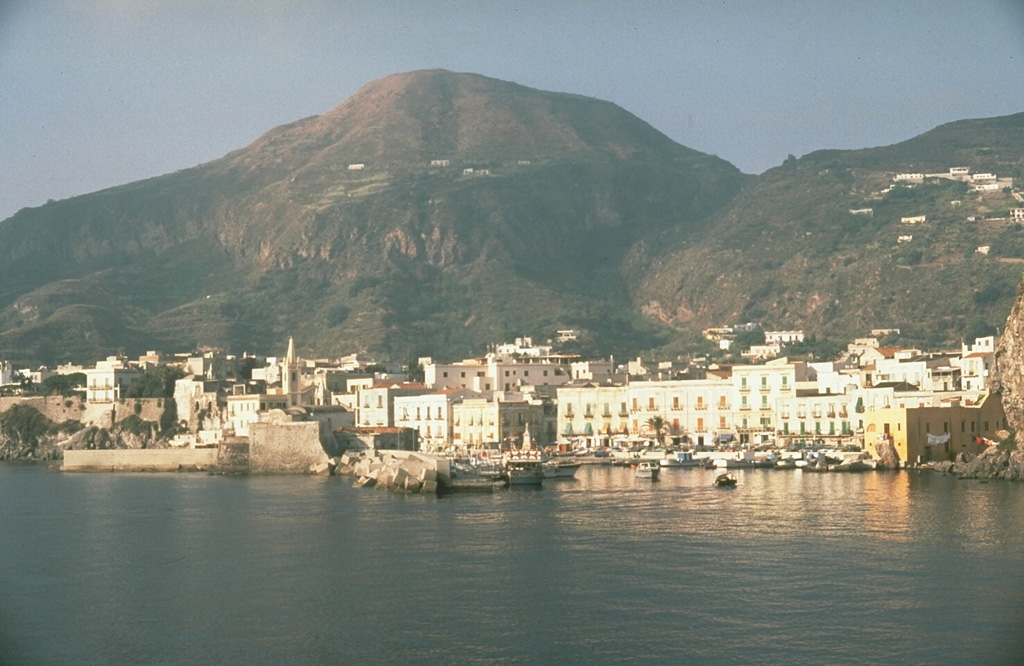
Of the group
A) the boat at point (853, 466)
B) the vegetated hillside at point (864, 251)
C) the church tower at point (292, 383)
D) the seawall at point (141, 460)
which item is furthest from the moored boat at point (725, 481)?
the vegetated hillside at point (864, 251)

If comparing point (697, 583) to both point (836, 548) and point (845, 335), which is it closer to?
point (836, 548)

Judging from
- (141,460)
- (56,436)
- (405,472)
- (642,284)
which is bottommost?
(405,472)

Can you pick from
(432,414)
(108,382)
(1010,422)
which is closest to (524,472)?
(1010,422)

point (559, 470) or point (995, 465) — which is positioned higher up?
point (995, 465)

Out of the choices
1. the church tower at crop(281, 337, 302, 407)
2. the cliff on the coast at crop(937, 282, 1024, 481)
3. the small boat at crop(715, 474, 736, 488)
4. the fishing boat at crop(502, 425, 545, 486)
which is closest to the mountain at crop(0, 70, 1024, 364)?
the church tower at crop(281, 337, 302, 407)

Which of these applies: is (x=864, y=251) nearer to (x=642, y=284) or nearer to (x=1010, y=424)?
(x=642, y=284)

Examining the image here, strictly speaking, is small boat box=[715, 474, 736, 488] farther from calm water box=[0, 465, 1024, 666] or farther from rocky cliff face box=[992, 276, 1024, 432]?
rocky cliff face box=[992, 276, 1024, 432]
